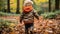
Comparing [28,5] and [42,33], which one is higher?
[28,5]

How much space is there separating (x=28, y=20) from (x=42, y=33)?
236 cm

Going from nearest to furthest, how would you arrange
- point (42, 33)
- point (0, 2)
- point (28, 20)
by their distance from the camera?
point (28, 20) → point (42, 33) → point (0, 2)

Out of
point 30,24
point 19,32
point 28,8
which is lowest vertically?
point 19,32

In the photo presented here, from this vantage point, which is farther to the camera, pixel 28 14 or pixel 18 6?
pixel 18 6

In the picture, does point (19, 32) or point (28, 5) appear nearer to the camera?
point (28, 5)

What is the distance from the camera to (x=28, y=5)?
26.3 ft

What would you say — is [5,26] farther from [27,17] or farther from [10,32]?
[27,17]

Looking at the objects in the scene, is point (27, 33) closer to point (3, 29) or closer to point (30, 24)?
point (30, 24)

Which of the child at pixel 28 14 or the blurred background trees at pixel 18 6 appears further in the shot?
the blurred background trees at pixel 18 6

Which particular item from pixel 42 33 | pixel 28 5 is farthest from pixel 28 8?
pixel 42 33

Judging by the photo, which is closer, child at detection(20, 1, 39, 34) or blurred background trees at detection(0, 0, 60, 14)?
child at detection(20, 1, 39, 34)

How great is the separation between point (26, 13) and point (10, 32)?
8.31ft

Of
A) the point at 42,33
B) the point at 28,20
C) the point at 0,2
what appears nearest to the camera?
the point at 28,20

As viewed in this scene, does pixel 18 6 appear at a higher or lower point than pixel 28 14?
lower
